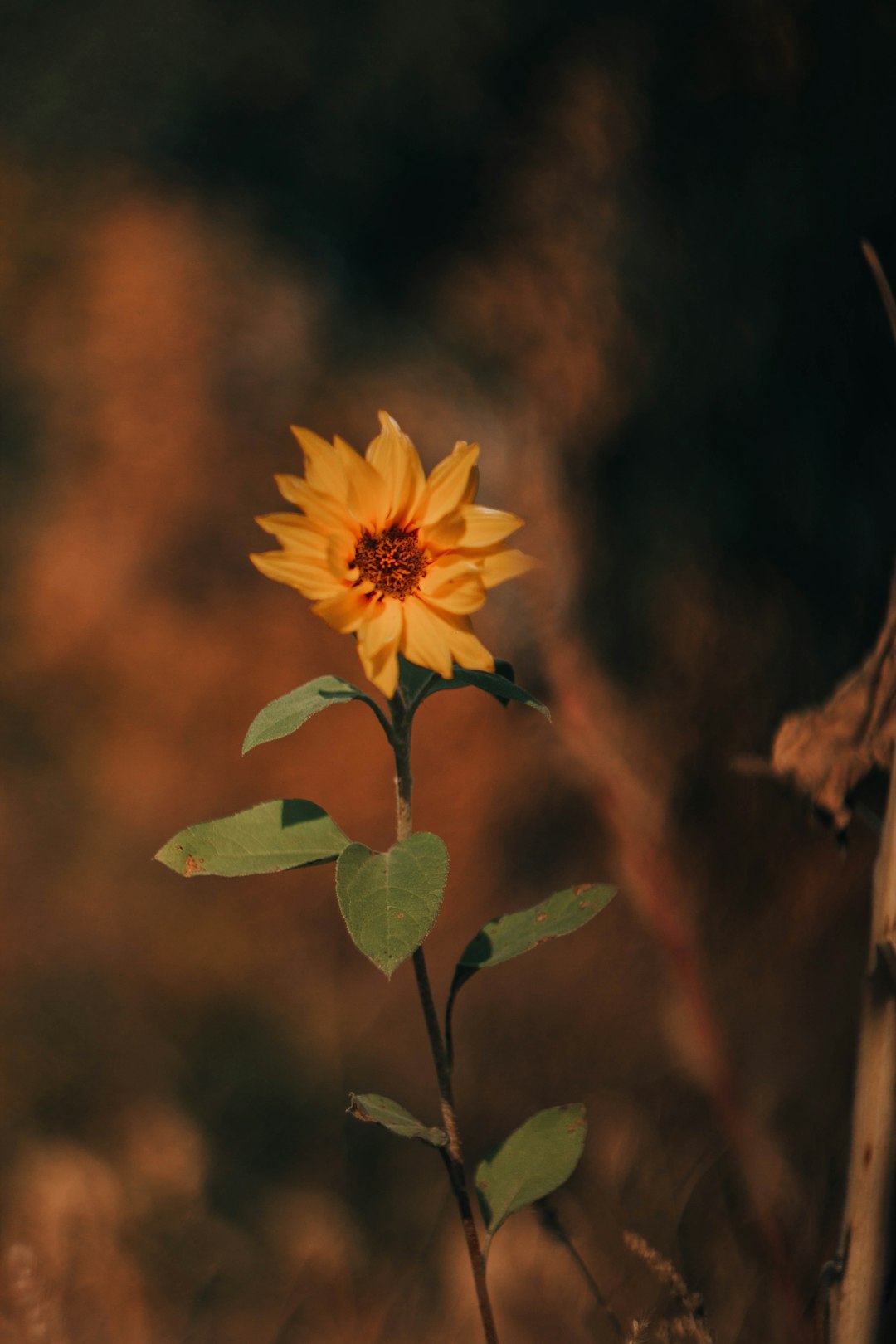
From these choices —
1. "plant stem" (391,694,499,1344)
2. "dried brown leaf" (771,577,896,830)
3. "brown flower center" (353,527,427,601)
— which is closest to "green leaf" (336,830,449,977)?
"plant stem" (391,694,499,1344)

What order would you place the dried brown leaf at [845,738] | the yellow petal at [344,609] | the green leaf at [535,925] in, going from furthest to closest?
the dried brown leaf at [845,738]
the green leaf at [535,925]
the yellow petal at [344,609]

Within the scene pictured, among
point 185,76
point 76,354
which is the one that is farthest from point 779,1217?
point 185,76

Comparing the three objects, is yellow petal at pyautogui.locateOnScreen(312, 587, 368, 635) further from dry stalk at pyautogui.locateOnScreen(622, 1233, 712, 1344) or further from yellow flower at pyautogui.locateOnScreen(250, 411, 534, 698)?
dry stalk at pyautogui.locateOnScreen(622, 1233, 712, 1344)

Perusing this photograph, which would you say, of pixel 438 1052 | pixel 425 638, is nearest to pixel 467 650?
pixel 425 638

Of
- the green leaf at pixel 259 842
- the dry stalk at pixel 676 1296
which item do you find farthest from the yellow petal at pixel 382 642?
the dry stalk at pixel 676 1296

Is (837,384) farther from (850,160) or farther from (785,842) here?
(785,842)

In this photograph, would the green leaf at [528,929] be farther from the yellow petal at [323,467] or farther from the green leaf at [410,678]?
the yellow petal at [323,467]
